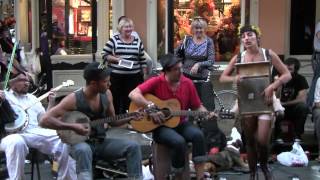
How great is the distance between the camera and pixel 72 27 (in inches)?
451

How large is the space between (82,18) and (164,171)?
5.15 metres

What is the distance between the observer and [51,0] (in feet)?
36.9

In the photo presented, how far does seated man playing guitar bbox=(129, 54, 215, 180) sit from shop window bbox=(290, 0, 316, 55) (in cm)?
475

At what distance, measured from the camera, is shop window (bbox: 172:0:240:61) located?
11094mm

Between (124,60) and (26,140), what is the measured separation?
2717 millimetres

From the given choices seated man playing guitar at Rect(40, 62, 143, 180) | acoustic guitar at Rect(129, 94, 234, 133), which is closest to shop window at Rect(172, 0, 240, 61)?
acoustic guitar at Rect(129, 94, 234, 133)

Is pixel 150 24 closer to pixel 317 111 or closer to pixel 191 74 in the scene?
pixel 191 74

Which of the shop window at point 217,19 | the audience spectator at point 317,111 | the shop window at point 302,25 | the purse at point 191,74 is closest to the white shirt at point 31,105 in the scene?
the purse at point 191,74

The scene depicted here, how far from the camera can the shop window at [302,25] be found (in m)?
11.0

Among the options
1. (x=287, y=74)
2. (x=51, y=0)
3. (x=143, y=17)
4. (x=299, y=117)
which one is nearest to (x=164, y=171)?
(x=287, y=74)

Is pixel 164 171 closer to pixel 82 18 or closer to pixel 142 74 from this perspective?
pixel 142 74

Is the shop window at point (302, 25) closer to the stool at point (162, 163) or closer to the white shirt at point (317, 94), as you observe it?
Answer: the white shirt at point (317, 94)

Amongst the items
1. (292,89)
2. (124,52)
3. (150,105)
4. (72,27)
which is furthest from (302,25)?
(150,105)

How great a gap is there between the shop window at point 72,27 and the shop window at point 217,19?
1.53 meters
